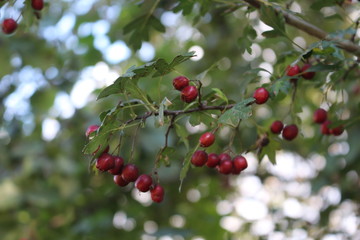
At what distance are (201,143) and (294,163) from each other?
310 centimetres

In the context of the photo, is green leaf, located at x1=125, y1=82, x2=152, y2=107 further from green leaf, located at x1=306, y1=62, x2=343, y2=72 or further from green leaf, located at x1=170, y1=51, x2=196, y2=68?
green leaf, located at x1=306, y1=62, x2=343, y2=72

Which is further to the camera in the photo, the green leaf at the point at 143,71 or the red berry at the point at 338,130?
the red berry at the point at 338,130

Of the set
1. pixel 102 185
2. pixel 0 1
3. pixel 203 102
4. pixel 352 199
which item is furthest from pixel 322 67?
pixel 102 185

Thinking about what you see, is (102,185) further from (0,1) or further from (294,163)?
(0,1)

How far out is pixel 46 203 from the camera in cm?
386

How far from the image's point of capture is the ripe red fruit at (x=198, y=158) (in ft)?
5.27

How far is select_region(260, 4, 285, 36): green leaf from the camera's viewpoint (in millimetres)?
1710

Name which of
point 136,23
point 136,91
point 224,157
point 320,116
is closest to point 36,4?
point 136,23

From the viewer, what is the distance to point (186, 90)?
1.48 meters

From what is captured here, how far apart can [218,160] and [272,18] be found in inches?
20.9

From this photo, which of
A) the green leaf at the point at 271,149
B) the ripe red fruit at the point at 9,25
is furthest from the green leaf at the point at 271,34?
the ripe red fruit at the point at 9,25

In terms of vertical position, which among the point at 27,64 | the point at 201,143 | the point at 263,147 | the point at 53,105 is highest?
the point at 201,143

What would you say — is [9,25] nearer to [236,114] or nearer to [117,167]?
[117,167]

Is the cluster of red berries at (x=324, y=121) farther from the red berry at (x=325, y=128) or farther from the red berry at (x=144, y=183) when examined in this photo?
the red berry at (x=144, y=183)
